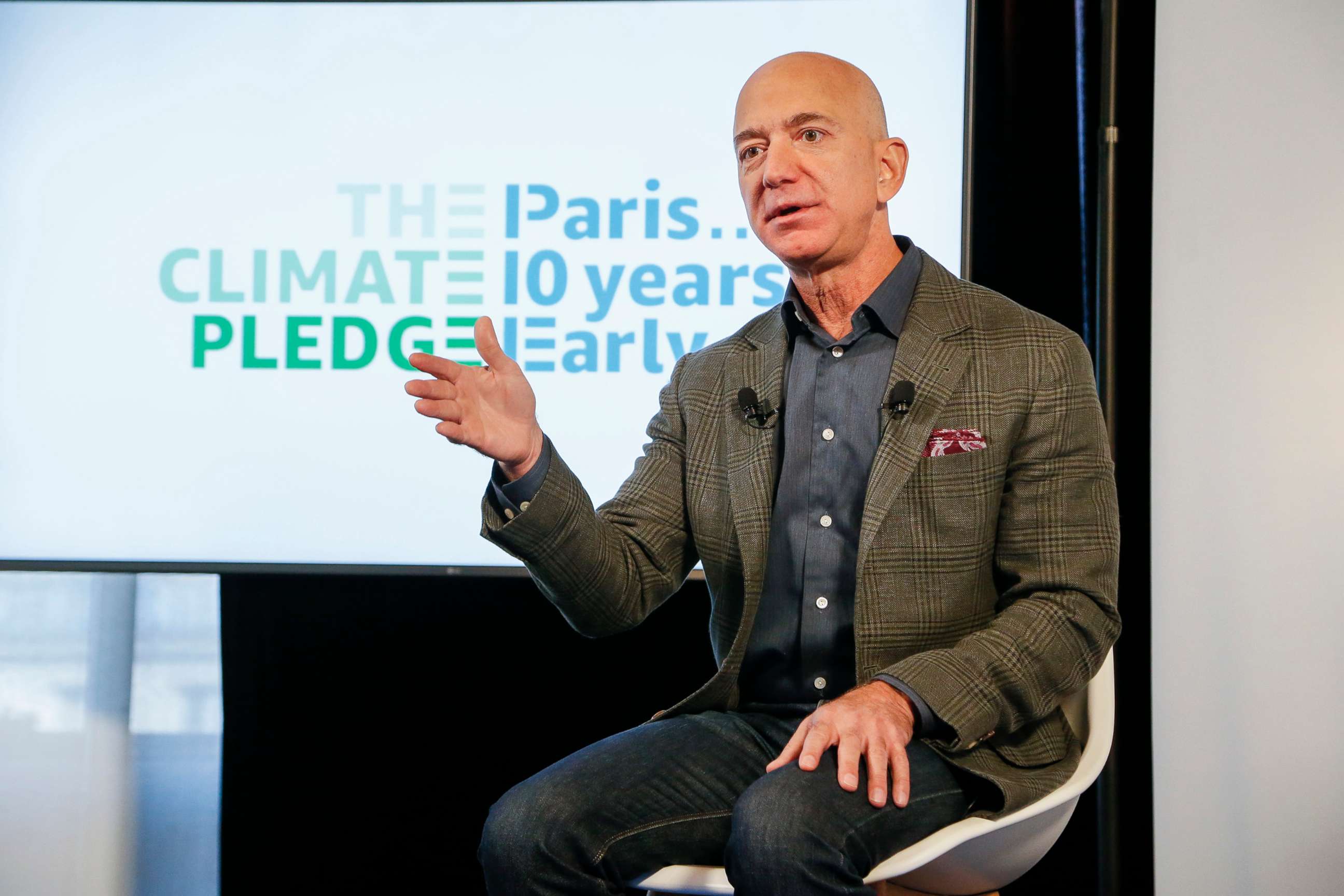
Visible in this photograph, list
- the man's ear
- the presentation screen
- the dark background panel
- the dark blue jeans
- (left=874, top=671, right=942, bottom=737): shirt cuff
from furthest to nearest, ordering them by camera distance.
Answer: the dark background panel < the presentation screen < the man's ear < (left=874, top=671, right=942, bottom=737): shirt cuff < the dark blue jeans

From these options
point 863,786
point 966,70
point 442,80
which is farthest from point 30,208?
point 863,786

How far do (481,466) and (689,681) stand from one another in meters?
0.70

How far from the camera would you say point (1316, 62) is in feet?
8.40

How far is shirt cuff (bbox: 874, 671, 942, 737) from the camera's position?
4.53 ft

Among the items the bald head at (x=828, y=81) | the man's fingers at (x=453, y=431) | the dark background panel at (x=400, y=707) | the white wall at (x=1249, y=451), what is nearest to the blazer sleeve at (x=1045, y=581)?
the bald head at (x=828, y=81)

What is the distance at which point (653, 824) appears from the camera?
4.70 feet

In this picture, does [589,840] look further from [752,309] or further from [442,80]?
[442,80]

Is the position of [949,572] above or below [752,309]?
below

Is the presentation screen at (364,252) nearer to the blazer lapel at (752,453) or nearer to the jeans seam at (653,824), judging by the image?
the blazer lapel at (752,453)

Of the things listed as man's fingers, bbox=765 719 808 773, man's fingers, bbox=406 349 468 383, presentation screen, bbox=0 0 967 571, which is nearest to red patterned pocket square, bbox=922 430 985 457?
man's fingers, bbox=765 719 808 773

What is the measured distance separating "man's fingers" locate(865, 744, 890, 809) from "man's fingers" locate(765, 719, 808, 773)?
0.27 ft

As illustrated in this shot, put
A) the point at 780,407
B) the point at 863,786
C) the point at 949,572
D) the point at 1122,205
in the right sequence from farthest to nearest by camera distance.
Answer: the point at 1122,205, the point at 780,407, the point at 949,572, the point at 863,786

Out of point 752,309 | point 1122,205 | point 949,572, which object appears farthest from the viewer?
point 752,309

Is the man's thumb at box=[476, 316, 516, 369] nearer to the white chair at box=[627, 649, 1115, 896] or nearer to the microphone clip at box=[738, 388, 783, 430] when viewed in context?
the microphone clip at box=[738, 388, 783, 430]
